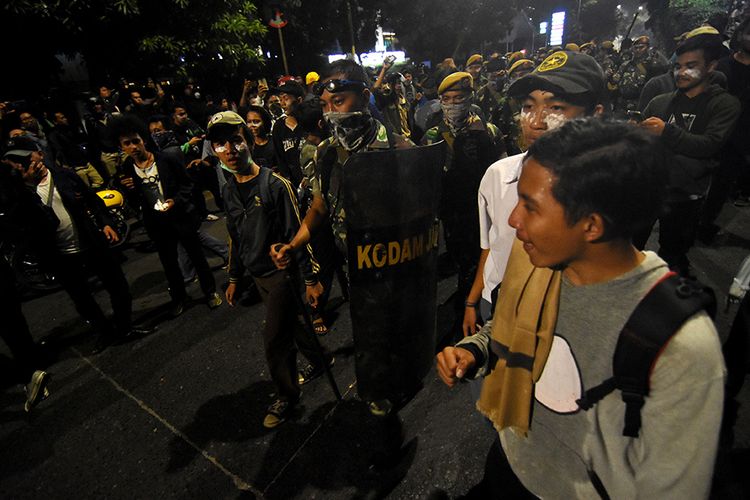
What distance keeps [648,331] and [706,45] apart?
3288 millimetres

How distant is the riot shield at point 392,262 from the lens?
1.75 m

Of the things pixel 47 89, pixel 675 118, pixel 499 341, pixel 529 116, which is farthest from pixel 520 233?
pixel 47 89

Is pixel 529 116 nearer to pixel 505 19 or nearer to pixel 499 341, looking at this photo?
pixel 499 341

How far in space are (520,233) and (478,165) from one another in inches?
113

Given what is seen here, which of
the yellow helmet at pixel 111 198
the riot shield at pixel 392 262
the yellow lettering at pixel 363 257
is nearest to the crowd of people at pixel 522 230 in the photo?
the riot shield at pixel 392 262

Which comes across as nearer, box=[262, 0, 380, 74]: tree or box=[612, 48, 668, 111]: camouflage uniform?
box=[612, 48, 668, 111]: camouflage uniform

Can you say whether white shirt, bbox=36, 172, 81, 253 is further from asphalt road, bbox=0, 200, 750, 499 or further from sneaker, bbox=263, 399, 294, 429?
sneaker, bbox=263, 399, 294, 429

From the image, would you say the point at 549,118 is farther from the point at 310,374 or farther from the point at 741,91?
the point at 741,91

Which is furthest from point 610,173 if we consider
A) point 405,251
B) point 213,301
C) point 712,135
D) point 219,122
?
point 213,301

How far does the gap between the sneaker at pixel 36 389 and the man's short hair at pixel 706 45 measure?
20.6ft

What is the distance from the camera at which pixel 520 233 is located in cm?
117

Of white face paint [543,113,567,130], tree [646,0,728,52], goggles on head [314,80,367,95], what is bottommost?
white face paint [543,113,567,130]

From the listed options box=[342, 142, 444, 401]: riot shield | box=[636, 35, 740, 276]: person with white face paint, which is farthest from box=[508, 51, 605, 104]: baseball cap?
box=[636, 35, 740, 276]: person with white face paint

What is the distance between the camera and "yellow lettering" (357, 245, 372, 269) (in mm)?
1824
